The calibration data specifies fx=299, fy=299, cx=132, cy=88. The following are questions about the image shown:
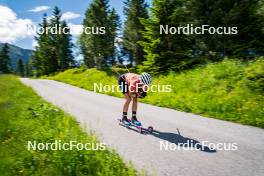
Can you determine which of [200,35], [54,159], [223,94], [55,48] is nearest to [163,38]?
[200,35]

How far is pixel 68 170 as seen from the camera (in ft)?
19.4

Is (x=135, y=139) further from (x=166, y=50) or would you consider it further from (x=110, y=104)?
(x=166, y=50)

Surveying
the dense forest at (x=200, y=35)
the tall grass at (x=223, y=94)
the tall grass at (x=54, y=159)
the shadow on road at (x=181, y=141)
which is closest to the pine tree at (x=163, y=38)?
the dense forest at (x=200, y=35)

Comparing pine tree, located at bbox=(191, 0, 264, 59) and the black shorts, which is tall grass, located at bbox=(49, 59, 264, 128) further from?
pine tree, located at bbox=(191, 0, 264, 59)

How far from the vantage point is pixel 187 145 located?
7.21 m

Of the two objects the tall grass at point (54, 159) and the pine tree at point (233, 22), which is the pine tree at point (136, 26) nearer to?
the pine tree at point (233, 22)

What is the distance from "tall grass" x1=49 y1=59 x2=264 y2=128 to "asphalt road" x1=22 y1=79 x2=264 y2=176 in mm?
793

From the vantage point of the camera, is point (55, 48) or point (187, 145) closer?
point (187, 145)

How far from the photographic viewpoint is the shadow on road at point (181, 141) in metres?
6.96

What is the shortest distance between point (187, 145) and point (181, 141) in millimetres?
400

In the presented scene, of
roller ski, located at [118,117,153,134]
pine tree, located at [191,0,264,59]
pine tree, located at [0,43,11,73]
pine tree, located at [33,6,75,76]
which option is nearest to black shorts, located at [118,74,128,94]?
roller ski, located at [118,117,153,134]

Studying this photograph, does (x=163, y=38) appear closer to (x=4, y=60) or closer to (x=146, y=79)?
(x=146, y=79)

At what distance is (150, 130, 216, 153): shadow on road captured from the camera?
6.96 metres

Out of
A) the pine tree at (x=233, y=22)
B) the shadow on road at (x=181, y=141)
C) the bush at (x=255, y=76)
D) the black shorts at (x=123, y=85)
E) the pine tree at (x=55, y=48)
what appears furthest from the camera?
the pine tree at (x=55, y=48)
